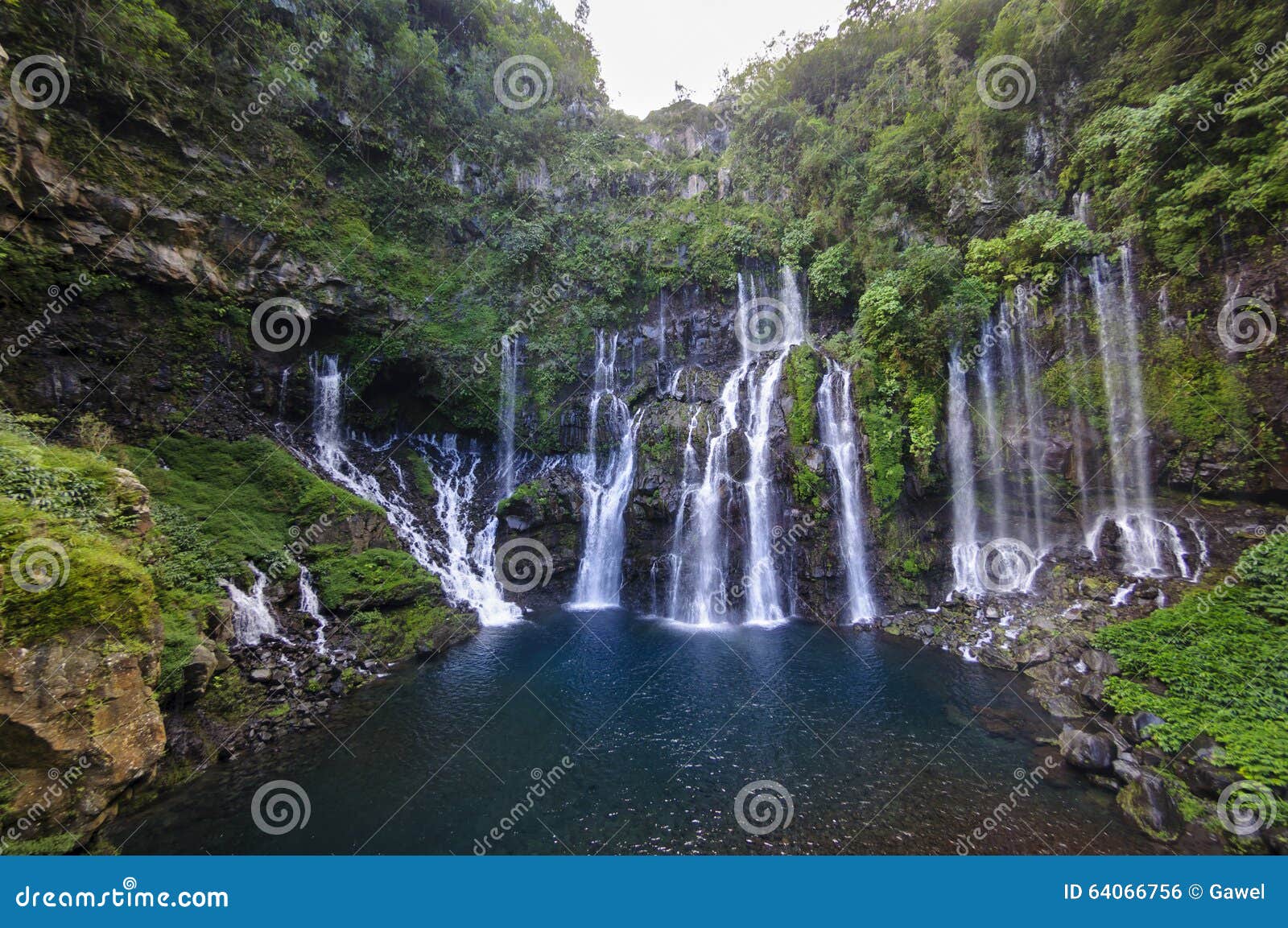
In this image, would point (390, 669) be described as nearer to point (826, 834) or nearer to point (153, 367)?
point (826, 834)

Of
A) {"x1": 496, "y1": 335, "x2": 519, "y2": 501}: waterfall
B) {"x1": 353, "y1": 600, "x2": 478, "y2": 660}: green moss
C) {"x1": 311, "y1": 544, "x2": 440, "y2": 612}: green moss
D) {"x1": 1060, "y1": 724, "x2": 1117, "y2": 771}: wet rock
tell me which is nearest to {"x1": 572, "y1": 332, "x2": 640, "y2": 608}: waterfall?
{"x1": 496, "y1": 335, "x2": 519, "y2": 501}: waterfall

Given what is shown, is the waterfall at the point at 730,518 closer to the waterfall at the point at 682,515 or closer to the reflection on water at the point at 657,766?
the waterfall at the point at 682,515

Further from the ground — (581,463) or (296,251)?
(296,251)

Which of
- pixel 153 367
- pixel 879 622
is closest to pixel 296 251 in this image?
pixel 153 367

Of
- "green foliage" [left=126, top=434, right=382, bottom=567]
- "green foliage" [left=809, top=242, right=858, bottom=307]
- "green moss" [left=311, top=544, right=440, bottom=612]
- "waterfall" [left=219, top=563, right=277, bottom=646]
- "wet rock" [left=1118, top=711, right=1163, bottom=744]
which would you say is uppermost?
"green foliage" [left=809, top=242, right=858, bottom=307]

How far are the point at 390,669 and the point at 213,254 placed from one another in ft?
44.7

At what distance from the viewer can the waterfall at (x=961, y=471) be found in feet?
51.3

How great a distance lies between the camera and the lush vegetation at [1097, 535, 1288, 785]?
7270 millimetres

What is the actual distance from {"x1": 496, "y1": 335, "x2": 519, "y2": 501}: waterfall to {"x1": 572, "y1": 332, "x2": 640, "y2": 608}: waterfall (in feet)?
9.97

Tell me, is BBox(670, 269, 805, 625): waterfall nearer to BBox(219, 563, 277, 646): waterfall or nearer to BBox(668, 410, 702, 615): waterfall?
BBox(668, 410, 702, 615): waterfall

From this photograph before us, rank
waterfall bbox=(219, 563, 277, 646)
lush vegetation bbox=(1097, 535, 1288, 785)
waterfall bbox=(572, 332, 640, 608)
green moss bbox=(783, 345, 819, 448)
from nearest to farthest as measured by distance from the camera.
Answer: lush vegetation bbox=(1097, 535, 1288, 785)
waterfall bbox=(219, 563, 277, 646)
green moss bbox=(783, 345, 819, 448)
waterfall bbox=(572, 332, 640, 608)

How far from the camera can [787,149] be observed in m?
23.4

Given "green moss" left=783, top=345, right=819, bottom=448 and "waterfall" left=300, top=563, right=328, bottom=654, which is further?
"green moss" left=783, top=345, right=819, bottom=448

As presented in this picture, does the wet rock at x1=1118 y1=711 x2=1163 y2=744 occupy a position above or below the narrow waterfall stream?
below
